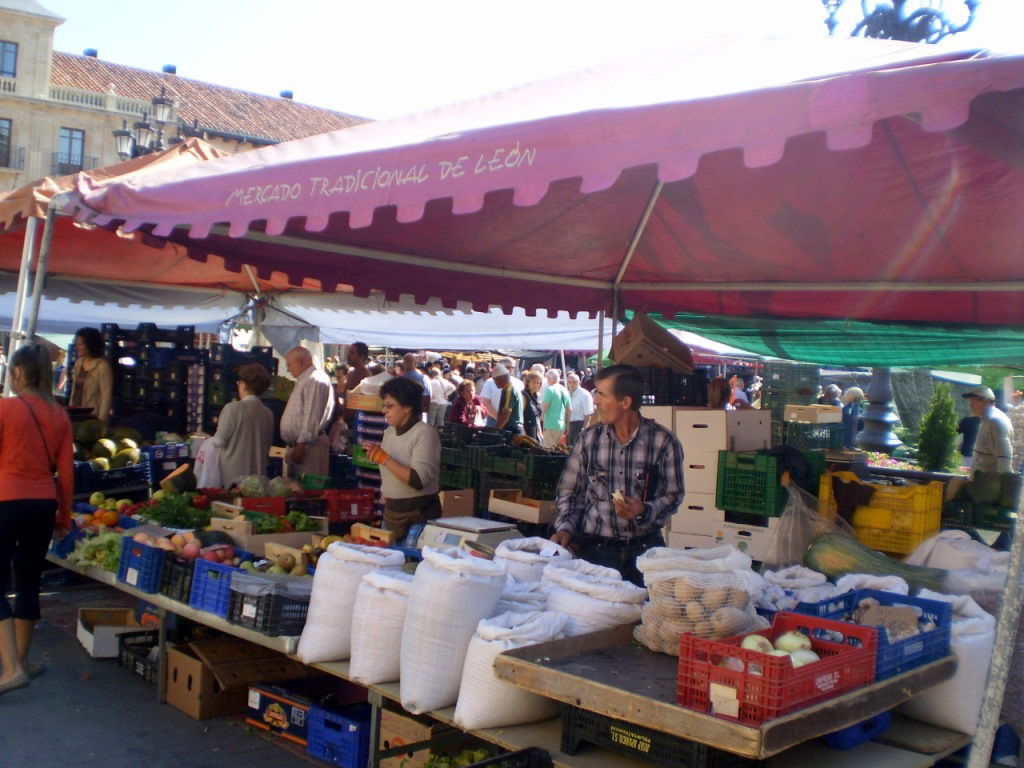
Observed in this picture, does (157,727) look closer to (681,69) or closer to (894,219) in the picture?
(681,69)

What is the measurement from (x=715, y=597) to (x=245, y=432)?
195 inches

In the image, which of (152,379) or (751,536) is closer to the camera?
(751,536)

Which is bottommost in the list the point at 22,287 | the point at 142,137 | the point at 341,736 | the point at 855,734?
the point at 341,736

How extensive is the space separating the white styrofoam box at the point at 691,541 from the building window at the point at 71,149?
45.1 m

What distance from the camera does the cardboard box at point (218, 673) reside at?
505 centimetres

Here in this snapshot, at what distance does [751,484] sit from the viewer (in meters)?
6.54

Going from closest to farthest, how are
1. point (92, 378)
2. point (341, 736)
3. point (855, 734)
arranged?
point (855, 734) → point (341, 736) → point (92, 378)

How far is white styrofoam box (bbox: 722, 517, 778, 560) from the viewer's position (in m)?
6.48

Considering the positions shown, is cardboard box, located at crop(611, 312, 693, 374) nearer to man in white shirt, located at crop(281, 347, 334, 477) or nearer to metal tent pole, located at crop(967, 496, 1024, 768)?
man in white shirt, located at crop(281, 347, 334, 477)

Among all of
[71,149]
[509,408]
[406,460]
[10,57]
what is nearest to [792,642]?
[406,460]

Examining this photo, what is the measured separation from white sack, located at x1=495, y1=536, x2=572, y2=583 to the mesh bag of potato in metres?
0.66

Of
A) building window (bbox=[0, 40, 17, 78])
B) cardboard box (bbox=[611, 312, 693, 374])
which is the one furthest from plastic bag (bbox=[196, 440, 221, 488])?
building window (bbox=[0, 40, 17, 78])

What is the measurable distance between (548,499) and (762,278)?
2.39 metres

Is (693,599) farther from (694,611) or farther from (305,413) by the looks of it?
(305,413)
